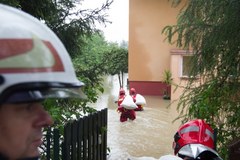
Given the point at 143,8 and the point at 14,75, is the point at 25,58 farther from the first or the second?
the point at 143,8

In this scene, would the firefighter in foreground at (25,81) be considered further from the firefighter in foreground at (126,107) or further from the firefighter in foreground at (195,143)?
the firefighter in foreground at (126,107)

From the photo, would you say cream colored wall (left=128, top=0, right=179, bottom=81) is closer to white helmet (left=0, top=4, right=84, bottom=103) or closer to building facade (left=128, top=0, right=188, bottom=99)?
building facade (left=128, top=0, right=188, bottom=99)

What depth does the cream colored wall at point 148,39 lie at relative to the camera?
728 inches

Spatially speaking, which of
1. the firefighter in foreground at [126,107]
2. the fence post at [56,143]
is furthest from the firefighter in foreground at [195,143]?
the firefighter in foreground at [126,107]

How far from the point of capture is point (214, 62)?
4.75 metres

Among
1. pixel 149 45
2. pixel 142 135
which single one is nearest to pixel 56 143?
pixel 142 135

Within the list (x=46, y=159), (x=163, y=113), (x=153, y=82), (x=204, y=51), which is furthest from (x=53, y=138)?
(x=153, y=82)

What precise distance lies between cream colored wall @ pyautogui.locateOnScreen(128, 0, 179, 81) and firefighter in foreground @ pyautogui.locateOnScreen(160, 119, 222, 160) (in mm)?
15689

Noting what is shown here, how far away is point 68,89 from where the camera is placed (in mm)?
1150

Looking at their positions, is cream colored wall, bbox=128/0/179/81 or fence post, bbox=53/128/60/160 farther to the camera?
cream colored wall, bbox=128/0/179/81

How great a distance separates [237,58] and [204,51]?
46cm

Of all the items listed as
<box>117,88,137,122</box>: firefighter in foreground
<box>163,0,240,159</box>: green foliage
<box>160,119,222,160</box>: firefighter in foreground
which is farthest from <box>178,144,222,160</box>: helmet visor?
<box>117,88,137,122</box>: firefighter in foreground

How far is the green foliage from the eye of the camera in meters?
4.39

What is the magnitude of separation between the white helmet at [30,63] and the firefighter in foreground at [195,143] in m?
1.50
